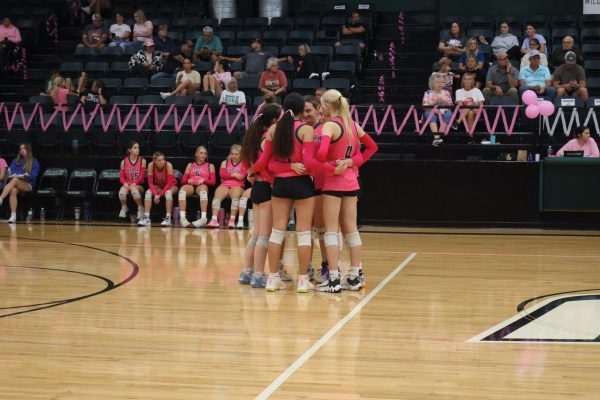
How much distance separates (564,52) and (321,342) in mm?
11531

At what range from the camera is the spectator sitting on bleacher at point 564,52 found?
16.5m

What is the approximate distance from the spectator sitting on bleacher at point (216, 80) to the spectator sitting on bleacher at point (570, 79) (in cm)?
566

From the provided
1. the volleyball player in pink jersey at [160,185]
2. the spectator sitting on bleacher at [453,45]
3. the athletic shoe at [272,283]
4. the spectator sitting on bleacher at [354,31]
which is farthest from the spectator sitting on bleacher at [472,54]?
the athletic shoe at [272,283]

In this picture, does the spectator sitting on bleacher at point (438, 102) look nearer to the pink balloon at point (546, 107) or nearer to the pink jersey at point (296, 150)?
the pink balloon at point (546, 107)

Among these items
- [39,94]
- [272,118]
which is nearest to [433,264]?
[272,118]

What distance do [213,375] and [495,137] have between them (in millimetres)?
10122

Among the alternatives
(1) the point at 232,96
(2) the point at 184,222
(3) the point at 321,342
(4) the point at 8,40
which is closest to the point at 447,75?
(1) the point at 232,96

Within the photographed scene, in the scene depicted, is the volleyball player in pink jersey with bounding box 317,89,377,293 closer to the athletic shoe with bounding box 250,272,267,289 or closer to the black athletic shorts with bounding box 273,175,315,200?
the black athletic shorts with bounding box 273,175,315,200

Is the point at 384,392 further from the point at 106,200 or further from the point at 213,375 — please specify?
the point at 106,200

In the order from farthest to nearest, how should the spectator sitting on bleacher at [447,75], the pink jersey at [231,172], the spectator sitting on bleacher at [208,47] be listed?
the spectator sitting on bleacher at [208,47]
the spectator sitting on bleacher at [447,75]
the pink jersey at [231,172]

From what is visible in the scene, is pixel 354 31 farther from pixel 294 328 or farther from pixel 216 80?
pixel 294 328

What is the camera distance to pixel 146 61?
60.5ft

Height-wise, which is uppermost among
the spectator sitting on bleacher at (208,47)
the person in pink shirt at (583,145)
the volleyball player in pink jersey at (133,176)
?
the spectator sitting on bleacher at (208,47)

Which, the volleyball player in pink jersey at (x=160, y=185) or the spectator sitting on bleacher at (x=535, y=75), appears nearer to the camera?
the volleyball player in pink jersey at (x=160, y=185)
